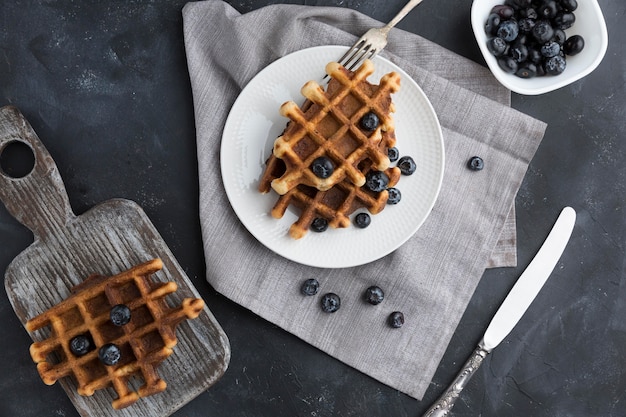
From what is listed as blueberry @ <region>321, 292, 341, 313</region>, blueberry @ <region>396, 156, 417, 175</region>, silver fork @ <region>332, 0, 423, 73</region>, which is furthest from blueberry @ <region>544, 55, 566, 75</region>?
blueberry @ <region>321, 292, 341, 313</region>

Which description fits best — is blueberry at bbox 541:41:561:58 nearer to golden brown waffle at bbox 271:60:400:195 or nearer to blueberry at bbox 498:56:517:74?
blueberry at bbox 498:56:517:74

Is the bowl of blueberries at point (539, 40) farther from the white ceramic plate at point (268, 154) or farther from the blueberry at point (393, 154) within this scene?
the blueberry at point (393, 154)

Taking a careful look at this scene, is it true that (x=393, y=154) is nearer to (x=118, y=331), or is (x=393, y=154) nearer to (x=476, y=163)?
(x=476, y=163)

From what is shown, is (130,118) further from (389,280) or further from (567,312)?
(567,312)

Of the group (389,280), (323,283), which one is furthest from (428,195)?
(323,283)

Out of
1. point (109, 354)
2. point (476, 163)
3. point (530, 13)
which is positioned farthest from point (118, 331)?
point (530, 13)

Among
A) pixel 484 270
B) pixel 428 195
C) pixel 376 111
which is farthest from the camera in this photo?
pixel 484 270

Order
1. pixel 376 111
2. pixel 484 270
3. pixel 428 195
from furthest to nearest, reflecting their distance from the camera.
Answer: pixel 484 270 → pixel 428 195 → pixel 376 111
